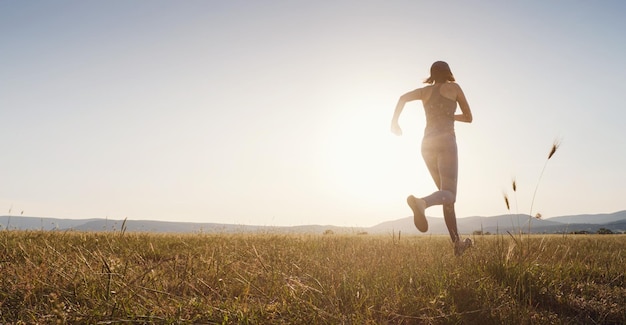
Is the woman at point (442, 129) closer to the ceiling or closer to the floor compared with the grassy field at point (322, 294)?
closer to the ceiling

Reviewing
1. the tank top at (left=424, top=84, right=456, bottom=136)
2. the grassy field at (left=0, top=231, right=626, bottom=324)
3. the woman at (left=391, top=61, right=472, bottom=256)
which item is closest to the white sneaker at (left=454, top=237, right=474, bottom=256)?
the woman at (left=391, top=61, right=472, bottom=256)

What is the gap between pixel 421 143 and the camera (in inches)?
224

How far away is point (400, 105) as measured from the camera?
571cm

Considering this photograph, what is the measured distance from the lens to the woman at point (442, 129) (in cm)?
517

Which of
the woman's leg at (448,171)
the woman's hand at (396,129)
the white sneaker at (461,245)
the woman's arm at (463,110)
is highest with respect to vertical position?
the woman's arm at (463,110)

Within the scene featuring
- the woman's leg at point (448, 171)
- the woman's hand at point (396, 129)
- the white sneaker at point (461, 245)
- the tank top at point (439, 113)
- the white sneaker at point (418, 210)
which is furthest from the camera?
the woman's hand at point (396, 129)

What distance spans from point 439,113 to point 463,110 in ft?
1.48

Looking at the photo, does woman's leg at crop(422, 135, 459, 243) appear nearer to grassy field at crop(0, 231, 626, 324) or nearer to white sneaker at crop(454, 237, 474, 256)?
white sneaker at crop(454, 237, 474, 256)

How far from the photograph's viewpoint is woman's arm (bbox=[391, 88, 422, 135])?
18.3 feet

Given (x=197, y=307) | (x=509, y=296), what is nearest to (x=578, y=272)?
(x=509, y=296)

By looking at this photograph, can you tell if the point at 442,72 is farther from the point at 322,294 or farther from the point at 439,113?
the point at 322,294

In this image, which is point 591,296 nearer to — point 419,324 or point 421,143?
point 419,324

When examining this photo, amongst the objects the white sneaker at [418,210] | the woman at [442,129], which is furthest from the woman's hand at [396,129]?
the white sneaker at [418,210]

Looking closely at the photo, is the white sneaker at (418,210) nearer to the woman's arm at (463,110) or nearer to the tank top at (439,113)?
the tank top at (439,113)
